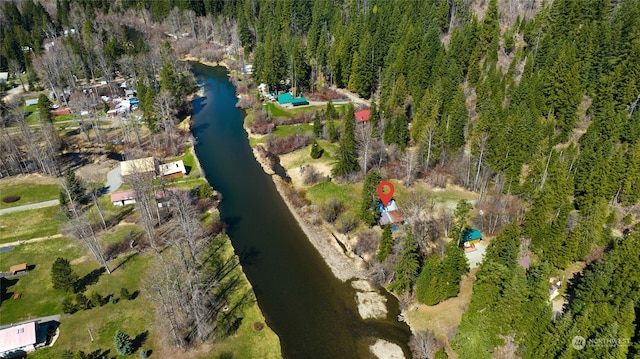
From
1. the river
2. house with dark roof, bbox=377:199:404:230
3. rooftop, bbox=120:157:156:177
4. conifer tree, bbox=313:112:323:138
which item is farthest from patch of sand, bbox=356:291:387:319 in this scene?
conifer tree, bbox=313:112:323:138

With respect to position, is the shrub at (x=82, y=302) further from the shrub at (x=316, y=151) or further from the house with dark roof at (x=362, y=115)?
the house with dark roof at (x=362, y=115)

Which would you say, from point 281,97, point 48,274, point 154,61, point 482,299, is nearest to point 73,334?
point 48,274

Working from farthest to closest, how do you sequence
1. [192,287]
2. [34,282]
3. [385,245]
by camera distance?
1. [385,245]
2. [34,282]
3. [192,287]

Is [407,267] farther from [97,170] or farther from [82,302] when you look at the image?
[97,170]

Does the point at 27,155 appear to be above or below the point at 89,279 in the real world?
above

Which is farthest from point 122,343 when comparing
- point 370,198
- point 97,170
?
point 97,170

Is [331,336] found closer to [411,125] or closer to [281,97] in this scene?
[411,125]

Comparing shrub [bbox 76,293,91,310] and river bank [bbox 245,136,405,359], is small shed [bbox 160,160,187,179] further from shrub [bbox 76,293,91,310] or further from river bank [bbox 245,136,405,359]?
shrub [bbox 76,293,91,310]
